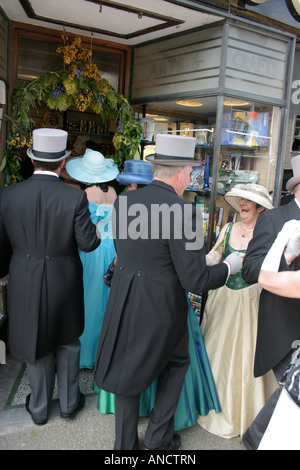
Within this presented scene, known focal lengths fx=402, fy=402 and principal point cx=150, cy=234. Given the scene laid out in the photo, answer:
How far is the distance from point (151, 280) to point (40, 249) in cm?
83

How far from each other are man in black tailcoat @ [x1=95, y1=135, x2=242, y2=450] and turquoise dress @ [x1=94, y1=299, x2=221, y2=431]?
450 mm

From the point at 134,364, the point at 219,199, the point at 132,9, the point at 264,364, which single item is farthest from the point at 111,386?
the point at 132,9

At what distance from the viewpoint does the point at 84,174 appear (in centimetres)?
378

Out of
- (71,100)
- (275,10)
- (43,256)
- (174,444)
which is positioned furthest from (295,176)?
(275,10)

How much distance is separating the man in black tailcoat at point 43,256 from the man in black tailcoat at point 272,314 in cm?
107

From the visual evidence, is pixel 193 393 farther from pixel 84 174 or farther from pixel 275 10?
pixel 275 10

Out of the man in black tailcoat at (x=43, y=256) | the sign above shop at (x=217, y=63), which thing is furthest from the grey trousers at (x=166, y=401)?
the sign above shop at (x=217, y=63)

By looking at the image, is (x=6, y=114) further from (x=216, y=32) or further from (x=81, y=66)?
(x=216, y=32)

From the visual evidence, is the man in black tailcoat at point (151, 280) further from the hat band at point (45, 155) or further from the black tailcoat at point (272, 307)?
the hat band at point (45, 155)

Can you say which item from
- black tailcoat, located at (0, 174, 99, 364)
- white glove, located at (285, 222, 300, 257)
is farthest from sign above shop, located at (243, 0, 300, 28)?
white glove, located at (285, 222, 300, 257)

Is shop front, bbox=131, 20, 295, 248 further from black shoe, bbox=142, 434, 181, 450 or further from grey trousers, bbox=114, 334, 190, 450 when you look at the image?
black shoe, bbox=142, 434, 181, 450

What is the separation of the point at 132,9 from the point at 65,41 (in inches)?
35.9

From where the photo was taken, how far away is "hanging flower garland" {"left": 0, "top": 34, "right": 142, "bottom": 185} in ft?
11.8

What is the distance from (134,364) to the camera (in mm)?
2270
